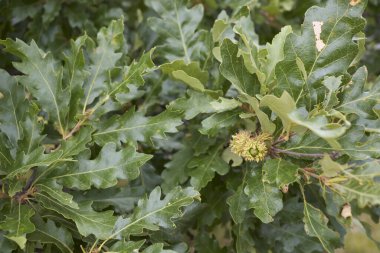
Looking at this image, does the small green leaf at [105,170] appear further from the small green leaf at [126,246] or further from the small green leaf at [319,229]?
the small green leaf at [319,229]

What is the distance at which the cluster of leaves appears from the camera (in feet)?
4.23

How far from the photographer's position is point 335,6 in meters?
1.31

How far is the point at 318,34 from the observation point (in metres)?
1.32

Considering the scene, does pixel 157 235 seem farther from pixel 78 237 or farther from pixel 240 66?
pixel 240 66

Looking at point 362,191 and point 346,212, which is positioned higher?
point 362,191

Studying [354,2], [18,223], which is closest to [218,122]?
[354,2]

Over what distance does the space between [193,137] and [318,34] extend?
1.77 feet

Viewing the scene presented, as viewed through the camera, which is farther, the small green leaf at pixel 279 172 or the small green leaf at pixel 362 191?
the small green leaf at pixel 279 172

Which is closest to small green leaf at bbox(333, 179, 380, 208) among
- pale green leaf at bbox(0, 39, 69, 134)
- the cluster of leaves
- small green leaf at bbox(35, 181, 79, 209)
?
the cluster of leaves

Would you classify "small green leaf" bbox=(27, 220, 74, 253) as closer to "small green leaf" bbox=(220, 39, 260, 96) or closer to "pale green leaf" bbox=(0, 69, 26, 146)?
"pale green leaf" bbox=(0, 69, 26, 146)

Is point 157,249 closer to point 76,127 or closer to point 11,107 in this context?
point 76,127

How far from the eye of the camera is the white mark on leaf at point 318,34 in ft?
4.31

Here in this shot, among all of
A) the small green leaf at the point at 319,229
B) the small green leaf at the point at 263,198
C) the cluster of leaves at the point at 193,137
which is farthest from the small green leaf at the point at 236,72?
the small green leaf at the point at 319,229

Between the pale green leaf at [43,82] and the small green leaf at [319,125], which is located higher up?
the small green leaf at [319,125]
